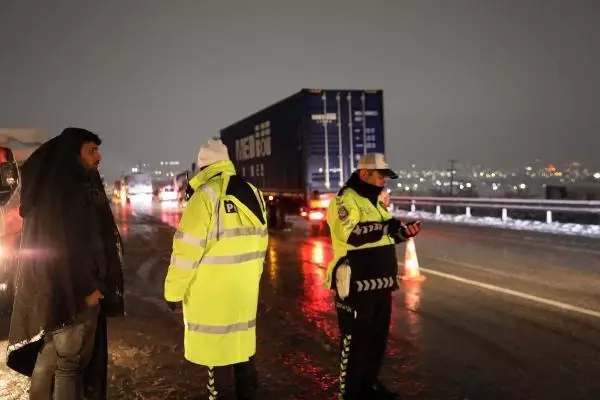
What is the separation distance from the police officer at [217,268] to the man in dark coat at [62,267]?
576mm

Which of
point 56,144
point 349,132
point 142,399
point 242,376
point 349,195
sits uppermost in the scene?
point 349,132

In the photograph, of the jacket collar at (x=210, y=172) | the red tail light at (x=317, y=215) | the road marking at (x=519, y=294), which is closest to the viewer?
the jacket collar at (x=210, y=172)

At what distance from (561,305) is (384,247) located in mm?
4700

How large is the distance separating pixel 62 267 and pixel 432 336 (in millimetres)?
4289

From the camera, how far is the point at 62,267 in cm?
362

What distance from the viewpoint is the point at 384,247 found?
444 cm

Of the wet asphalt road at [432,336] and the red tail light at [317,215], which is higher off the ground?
the red tail light at [317,215]

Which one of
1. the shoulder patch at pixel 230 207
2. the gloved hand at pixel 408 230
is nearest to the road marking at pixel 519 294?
the gloved hand at pixel 408 230

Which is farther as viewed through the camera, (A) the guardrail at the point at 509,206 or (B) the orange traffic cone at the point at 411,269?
(A) the guardrail at the point at 509,206

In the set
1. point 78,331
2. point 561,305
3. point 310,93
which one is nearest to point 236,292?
point 78,331

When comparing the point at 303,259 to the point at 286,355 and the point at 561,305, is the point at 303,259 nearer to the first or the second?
the point at 561,305

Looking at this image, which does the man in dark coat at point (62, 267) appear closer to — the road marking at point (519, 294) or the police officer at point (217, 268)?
the police officer at point (217, 268)

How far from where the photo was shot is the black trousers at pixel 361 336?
4.37 metres

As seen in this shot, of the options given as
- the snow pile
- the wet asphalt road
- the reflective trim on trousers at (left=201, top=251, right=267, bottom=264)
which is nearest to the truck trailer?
the wet asphalt road
